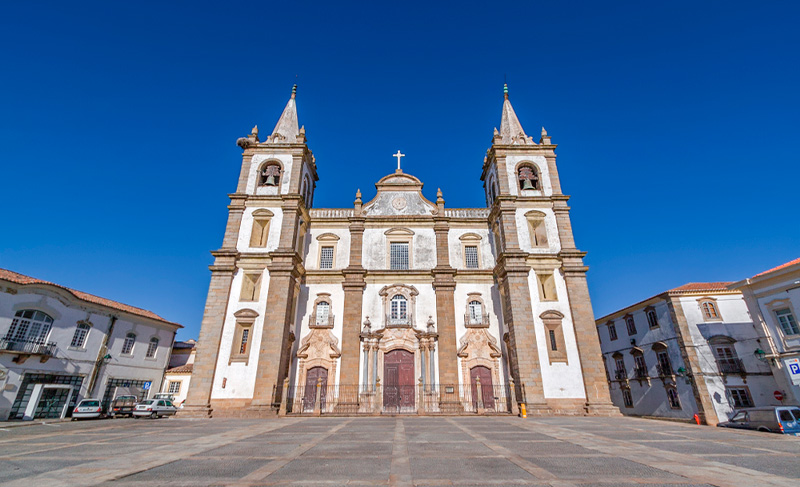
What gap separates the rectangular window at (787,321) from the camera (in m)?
17.3

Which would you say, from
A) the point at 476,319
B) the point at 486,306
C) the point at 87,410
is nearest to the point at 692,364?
the point at 486,306

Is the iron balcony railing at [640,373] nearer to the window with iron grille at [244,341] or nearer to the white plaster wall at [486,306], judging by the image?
the white plaster wall at [486,306]

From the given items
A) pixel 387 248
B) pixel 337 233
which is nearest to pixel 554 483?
pixel 387 248

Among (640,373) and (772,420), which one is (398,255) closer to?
(772,420)

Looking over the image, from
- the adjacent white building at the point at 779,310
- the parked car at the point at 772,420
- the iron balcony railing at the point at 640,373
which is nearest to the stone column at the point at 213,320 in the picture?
the parked car at the point at 772,420

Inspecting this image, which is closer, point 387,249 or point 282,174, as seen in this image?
point 387,249

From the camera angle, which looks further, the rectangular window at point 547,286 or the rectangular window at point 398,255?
the rectangular window at point 398,255

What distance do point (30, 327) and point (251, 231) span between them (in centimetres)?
1259

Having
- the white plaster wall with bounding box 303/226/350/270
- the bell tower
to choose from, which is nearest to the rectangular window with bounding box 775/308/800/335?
the bell tower

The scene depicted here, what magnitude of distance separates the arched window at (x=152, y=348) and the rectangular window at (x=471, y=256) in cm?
2354

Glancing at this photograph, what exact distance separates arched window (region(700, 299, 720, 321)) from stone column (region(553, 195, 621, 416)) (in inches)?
397

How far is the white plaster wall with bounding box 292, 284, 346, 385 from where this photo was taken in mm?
21973

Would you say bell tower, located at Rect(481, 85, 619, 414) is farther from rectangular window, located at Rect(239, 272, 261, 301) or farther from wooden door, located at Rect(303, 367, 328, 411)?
rectangular window, located at Rect(239, 272, 261, 301)

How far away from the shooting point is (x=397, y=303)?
22.9 metres
